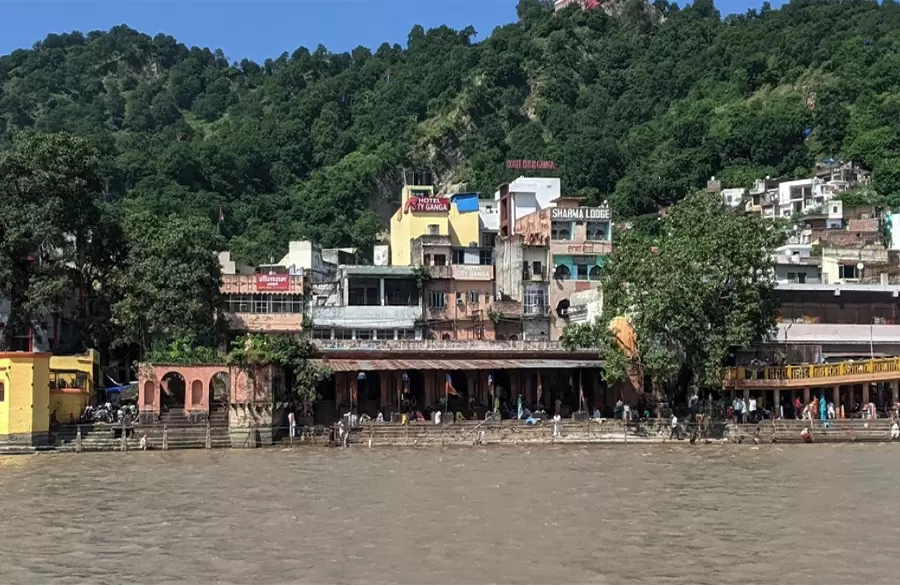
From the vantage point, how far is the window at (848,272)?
59969mm

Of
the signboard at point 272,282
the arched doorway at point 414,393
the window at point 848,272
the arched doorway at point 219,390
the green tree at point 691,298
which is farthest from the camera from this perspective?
the window at point 848,272

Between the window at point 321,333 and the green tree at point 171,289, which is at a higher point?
the green tree at point 171,289

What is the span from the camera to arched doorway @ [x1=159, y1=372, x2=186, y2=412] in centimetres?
4509

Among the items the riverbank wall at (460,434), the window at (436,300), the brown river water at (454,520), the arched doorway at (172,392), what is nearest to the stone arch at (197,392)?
the arched doorway at (172,392)

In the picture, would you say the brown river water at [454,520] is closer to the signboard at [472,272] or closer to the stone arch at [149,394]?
the stone arch at [149,394]

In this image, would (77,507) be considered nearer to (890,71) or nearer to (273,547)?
(273,547)

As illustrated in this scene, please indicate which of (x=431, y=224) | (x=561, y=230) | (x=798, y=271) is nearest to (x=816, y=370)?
(x=798, y=271)

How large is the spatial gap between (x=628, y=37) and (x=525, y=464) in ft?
428

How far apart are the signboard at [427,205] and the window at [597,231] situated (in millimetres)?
9505

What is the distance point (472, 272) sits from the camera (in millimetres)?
56500

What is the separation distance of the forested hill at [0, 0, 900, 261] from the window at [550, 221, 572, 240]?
36.7m

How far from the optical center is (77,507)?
87.0ft

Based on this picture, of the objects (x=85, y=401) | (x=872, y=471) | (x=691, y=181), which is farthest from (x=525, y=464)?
(x=691, y=181)

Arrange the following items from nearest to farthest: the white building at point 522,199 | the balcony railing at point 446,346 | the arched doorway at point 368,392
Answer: the balcony railing at point 446,346 → the arched doorway at point 368,392 → the white building at point 522,199
